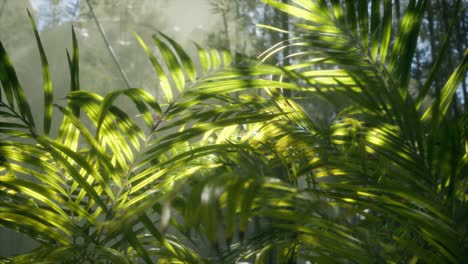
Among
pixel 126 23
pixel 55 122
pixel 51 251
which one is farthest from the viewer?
pixel 55 122

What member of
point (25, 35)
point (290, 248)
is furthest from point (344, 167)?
point (25, 35)

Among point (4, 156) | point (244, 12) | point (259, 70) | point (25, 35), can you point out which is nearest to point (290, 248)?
point (259, 70)

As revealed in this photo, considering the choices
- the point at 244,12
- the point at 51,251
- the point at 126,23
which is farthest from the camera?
the point at 126,23

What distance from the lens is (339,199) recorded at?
0.73 meters

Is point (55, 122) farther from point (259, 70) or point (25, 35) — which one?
point (259, 70)

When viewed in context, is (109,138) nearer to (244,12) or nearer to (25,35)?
(244,12)

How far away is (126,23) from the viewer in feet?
28.7

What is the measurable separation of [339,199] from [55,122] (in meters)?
10.7

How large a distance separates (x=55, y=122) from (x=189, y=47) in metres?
3.73

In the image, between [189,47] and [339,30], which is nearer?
[339,30]

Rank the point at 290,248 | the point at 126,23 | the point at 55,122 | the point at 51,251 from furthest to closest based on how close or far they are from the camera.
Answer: the point at 55,122 < the point at 126,23 < the point at 290,248 < the point at 51,251

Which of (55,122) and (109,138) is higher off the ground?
(109,138)

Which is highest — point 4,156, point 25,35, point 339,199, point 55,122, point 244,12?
point 25,35

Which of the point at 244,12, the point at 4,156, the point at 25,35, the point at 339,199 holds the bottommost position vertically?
the point at 339,199
